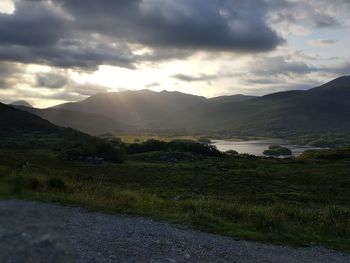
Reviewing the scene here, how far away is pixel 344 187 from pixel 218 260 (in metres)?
52.3

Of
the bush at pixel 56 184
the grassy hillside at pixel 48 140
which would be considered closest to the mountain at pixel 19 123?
the grassy hillside at pixel 48 140

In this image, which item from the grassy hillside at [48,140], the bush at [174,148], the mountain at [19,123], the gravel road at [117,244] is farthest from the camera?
the mountain at [19,123]

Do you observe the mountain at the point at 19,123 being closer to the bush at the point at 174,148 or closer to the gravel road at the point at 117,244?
the bush at the point at 174,148

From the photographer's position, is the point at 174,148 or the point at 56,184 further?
the point at 174,148

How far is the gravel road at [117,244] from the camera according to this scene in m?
12.0

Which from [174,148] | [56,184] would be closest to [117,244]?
[56,184]

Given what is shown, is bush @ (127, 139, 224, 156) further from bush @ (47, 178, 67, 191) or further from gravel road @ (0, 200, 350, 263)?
gravel road @ (0, 200, 350, 263)

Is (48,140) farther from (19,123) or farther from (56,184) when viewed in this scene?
(56,184)

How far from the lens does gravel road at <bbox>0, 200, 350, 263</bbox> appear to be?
1204cm

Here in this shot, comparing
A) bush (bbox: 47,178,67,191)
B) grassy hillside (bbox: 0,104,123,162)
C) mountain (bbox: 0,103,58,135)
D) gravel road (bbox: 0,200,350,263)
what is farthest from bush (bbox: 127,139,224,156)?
gravel road (bbox: 0,200,350,263)

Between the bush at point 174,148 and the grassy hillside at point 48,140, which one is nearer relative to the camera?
the grassy hillside at point 48,140

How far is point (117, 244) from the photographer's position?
13.6m

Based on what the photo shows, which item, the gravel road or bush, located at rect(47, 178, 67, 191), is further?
bush, located at rect(47, 178, 67, 191)

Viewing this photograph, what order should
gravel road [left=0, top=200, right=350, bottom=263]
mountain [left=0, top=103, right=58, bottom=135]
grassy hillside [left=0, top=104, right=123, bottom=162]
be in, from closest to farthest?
1. gravel road [left=0, top=200, right=350, bottom=263]
2. grassy hillside [left=0, top=104, right=123, bottom=162]
3. mountain [left=0, top=103, right=58, bottom=135]
